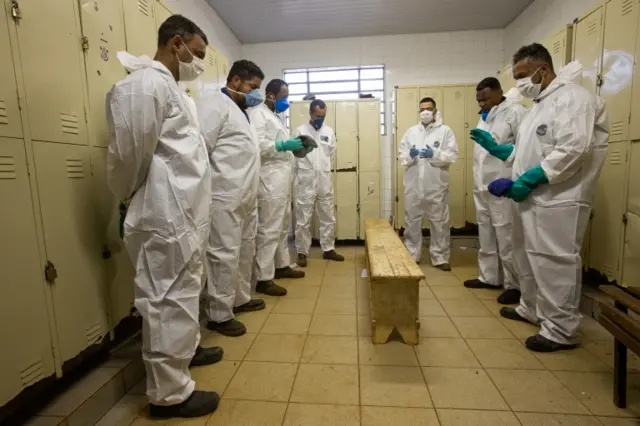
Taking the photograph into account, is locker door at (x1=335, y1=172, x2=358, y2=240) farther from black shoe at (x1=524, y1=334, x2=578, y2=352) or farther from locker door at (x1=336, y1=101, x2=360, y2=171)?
black shoe at (x1=524, y1=334, x2=578, y2=352)

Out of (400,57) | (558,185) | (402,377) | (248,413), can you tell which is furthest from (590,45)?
(248,413)

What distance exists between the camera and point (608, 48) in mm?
2359

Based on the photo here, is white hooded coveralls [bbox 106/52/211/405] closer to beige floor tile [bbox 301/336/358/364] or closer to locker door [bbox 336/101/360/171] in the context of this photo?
beige floor tile [bbox 301/336/358/364]

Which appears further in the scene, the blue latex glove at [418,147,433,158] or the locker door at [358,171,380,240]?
the locker door at [358,171,380,240]

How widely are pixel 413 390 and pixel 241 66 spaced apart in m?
2.08

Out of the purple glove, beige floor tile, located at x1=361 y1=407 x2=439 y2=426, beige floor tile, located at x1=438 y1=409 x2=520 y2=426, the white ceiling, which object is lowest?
beige floor tile, located at x1=438 y1=409 x2=520 y2=426

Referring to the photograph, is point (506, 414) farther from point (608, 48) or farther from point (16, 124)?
point (608, 48)

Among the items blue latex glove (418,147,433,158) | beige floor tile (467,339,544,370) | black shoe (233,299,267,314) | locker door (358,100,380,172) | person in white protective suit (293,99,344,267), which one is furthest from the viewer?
locker door (358,100,380,172)

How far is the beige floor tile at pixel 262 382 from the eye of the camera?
1607mm

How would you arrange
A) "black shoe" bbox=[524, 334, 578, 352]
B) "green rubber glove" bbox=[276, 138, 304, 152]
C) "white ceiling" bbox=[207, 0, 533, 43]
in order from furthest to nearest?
"white ceiling" bbox=[207, 0, 533, 43] < "green rubber glove" bbox=[276, 138, 304, 152] < "black shoe" bbox=[524, 334, 578, 352]

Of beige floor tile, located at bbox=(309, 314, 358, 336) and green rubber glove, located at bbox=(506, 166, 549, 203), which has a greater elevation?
green rubber glove, located at bbox=(506, 166, 549, 203)

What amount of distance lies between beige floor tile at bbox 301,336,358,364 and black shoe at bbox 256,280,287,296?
78 centimetres

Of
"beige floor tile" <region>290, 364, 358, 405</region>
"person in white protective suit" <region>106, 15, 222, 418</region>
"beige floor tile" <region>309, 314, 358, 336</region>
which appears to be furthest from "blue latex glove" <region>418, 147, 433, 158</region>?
"person in white protective suit" <region>106, 15, 222, 418</region>

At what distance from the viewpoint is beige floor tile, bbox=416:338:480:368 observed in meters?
1.84
